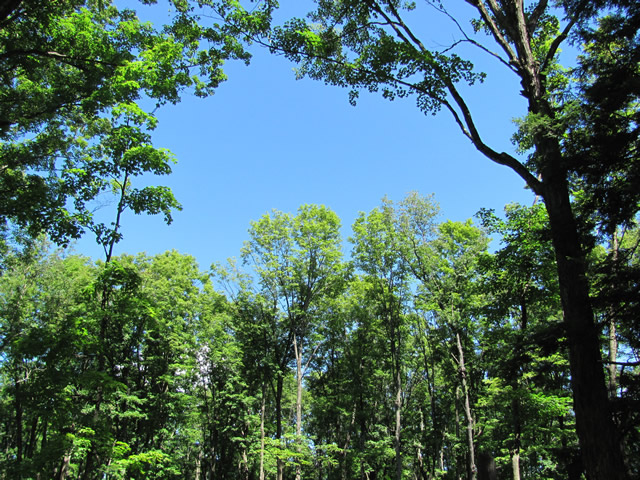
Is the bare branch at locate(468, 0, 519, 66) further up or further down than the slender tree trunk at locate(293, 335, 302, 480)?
further up

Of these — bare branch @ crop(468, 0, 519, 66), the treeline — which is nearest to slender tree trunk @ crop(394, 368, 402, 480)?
the treeline

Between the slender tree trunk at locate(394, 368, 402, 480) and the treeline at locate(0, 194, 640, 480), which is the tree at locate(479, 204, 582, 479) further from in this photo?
the slender tree trunk at locate(394, 368, 402, 480)

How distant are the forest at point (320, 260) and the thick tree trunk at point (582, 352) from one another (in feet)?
0.07

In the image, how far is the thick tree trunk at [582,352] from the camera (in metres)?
3.88

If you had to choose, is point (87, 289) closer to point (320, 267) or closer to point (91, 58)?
point (91, 58)

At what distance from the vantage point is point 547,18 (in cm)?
716

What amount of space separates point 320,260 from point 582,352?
15022mm

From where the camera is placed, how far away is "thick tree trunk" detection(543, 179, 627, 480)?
153 inches

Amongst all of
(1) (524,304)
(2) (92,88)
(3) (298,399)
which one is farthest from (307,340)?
(2) (92,88)

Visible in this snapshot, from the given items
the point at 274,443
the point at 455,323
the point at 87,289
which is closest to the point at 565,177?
the point at 87,289

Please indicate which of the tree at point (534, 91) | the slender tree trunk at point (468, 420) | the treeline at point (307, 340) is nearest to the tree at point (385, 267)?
the treeline at point (307, 340)

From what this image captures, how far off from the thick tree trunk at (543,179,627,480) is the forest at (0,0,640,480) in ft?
0.07

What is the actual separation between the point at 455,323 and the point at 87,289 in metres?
14.1

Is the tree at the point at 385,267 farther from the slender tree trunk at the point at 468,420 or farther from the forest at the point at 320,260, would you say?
the slender tree trunk at the point at 468,420
